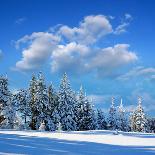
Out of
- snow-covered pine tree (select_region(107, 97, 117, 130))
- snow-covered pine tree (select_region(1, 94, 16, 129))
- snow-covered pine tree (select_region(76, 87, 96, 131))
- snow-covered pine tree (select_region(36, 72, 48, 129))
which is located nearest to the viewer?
snow-covered pine tree (select_region(1, 94, 16, 129))

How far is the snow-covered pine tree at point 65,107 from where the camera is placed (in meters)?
72.9

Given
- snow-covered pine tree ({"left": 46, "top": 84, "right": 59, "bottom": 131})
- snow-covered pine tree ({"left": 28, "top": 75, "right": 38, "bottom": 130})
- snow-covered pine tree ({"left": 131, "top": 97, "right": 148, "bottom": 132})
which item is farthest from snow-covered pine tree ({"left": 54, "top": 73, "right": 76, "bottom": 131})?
snow-covered pine tree ({"left": 131, "top": 97, "right": 148, "bottom": 132})

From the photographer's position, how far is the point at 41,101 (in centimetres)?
7169

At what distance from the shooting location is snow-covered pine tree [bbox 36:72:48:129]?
233ft

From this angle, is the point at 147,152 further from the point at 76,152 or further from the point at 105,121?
the point at 105,121

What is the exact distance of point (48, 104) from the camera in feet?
238

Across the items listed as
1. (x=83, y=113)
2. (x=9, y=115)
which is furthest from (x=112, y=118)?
(x=9, y=115)

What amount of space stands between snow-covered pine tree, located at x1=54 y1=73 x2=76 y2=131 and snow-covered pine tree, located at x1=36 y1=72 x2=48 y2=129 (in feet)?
8.99

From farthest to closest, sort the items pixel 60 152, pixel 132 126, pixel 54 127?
1. pixel 132 126
2. pixel 54 127
3. pixel 60 152

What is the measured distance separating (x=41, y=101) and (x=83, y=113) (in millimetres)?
14831

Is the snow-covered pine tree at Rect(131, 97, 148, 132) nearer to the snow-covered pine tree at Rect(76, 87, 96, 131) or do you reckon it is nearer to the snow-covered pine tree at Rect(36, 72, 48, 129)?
the snow-covered pine tree at Rect(76, 87, 96, 131)

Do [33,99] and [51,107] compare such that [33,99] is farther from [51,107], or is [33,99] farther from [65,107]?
[65,107]

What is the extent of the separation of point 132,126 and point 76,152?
289 ft

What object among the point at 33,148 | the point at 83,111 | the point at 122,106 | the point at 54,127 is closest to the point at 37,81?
the point at 54,127
